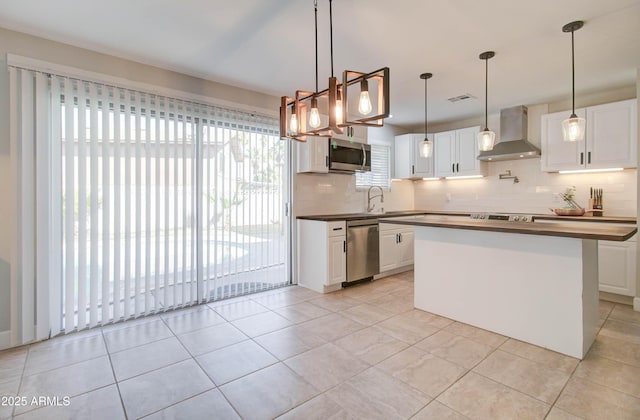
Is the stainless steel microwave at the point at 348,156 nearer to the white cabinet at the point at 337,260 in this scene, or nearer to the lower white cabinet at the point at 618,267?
the white cabinet at the point at 337,260

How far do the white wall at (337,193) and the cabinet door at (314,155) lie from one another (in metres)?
0.23

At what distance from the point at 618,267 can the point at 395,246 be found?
2547 millimetres

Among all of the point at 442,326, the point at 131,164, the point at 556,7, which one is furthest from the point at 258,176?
the point at 556,7

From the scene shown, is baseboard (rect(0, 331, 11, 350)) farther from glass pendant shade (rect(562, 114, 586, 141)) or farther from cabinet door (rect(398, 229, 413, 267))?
glass pendant shade (rect(562, 114, 586, 141))

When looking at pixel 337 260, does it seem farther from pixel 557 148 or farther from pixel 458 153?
pixel 557 148

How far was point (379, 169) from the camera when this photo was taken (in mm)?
5617

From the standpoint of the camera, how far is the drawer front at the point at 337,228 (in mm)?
3904

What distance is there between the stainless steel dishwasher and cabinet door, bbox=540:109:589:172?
2.47m

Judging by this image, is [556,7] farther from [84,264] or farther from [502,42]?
[84,264]

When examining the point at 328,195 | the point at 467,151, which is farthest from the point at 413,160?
the point at 328,195

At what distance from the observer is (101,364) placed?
223 cm

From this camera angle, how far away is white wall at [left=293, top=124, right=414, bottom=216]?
4.32 metres

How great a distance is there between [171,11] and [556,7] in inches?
111

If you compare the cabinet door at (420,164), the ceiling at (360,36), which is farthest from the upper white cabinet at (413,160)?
the ceiling at (360,36)
